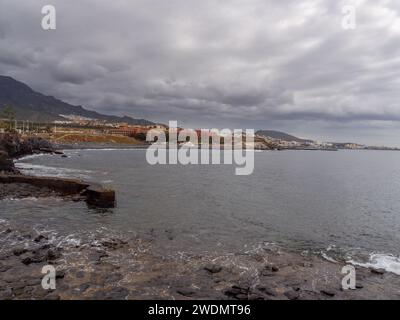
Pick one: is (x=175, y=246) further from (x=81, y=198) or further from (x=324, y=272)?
(x=81, y=198)

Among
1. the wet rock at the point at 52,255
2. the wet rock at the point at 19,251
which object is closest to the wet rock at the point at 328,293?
the wet rock at the point at 52,255

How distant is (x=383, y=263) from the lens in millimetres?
26250

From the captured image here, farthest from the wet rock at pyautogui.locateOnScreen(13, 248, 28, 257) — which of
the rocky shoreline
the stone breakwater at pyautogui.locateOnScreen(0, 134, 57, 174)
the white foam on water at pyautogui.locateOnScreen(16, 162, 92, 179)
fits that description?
the stone breakwater at pyautogui.locateOnScreen(0, 134, 57, 174)

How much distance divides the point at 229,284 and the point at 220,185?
49426mm

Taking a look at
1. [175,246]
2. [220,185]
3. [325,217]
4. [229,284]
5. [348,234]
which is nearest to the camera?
[229,284]

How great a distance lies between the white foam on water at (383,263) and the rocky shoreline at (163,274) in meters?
1.48

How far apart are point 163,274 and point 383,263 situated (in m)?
17.3

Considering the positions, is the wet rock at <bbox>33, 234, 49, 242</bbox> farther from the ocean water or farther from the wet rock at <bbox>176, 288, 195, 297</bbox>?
the wet rock at <bbox>176, 288, 195, 297</bbox>

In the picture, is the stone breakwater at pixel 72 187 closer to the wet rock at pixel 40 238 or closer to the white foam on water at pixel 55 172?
the wet rock at pixel 40 238

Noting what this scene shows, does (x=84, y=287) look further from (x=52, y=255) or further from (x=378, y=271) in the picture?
(x=378, y=271)

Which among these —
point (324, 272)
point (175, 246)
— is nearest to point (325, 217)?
point (324, 272)

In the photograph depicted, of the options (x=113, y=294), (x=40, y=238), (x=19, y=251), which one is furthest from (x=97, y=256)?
(x=40, y=238)

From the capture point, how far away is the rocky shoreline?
1886 cm
